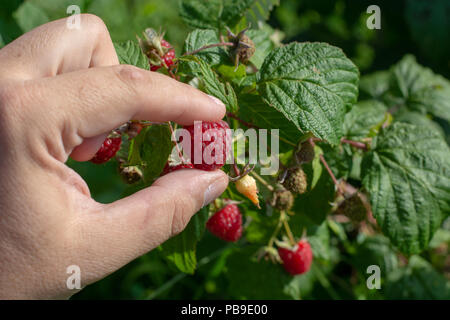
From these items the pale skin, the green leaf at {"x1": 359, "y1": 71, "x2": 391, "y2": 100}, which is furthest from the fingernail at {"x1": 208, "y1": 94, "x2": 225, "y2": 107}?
the green leaf at {"x1": 359, "y1": 71, "x2": 391, "y2": 100}

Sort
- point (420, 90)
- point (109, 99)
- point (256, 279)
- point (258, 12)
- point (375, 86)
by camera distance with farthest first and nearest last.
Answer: point (375, 86)
point (420, 90)
point (256, 279)
point (258, 12)
point (109, 99)

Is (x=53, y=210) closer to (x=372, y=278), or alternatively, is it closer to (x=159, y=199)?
(x=159, y=199)

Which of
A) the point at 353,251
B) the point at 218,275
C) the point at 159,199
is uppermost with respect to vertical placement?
the point at 159,199

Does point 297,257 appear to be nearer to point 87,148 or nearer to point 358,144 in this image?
point 358,144

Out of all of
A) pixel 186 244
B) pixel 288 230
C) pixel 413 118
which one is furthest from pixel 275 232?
pixel 413 118
